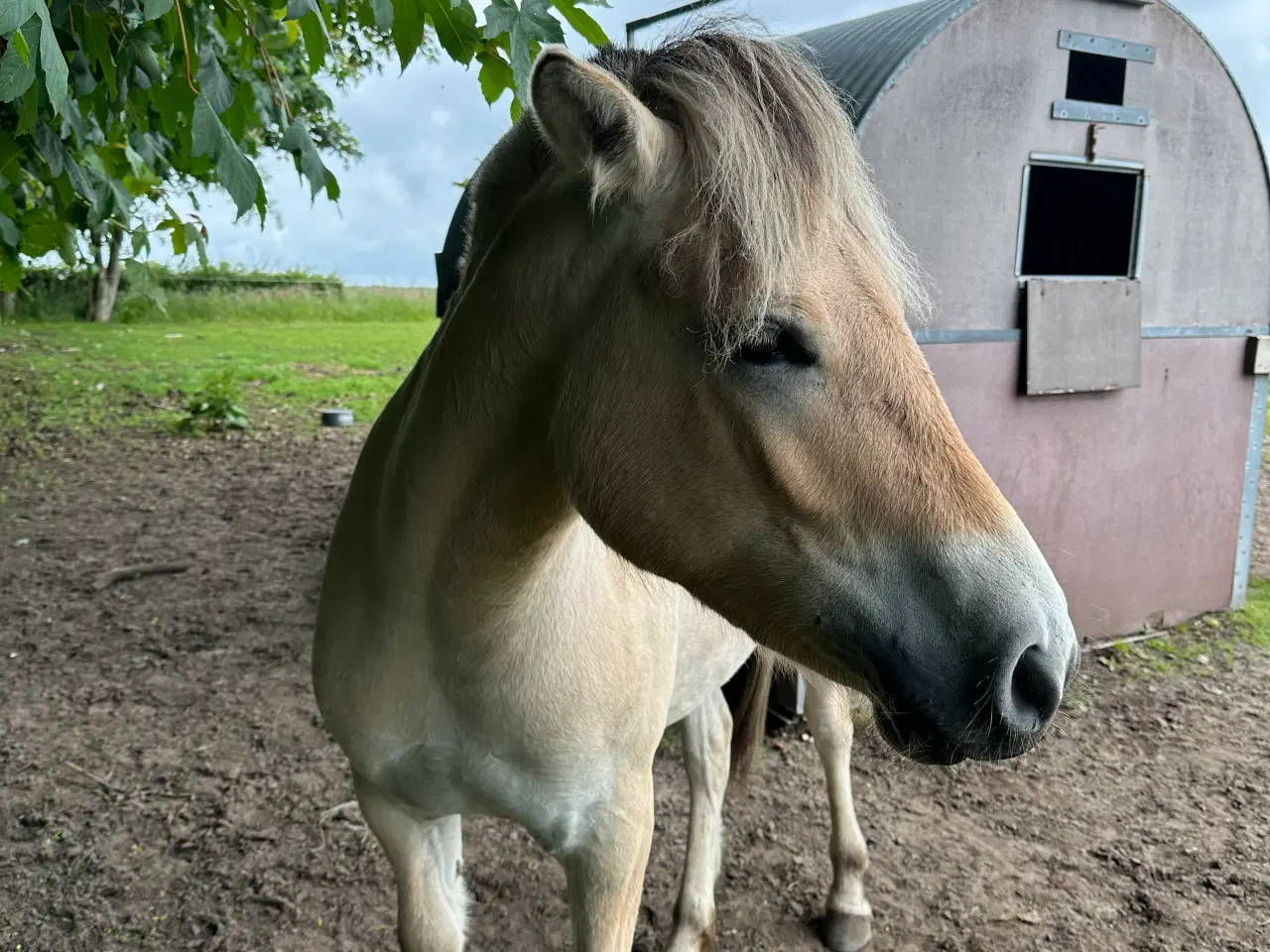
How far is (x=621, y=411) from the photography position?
4.12ft

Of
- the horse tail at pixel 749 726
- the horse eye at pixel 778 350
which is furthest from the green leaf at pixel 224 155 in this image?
the horse tail at pixel 749 726

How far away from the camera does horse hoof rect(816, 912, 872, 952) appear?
2.72 metres

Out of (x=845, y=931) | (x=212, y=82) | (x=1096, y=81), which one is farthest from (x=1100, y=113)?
(x=212, y=82)

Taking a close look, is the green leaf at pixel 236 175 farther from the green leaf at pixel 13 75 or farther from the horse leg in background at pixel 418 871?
the horse leg in background at pixel 418 871

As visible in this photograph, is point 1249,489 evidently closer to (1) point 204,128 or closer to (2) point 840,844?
(2) point 840,844

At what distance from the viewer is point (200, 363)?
40.5 feet

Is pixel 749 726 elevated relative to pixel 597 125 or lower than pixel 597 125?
lower

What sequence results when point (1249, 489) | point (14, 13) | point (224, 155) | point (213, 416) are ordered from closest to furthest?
1. point (14, 13)
2. point (224, 155)
3. point (1249, 489)
4. point (213, 416)

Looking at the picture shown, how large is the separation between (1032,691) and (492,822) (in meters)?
2.58

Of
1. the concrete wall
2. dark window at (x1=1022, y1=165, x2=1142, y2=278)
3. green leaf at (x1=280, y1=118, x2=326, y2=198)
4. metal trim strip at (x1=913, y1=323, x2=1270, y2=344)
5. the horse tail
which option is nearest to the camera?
green leaf at (x1=280, y1=118, x2=326, y2=198)

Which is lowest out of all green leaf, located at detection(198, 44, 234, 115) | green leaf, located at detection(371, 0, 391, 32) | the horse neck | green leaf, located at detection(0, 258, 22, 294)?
the horse neck

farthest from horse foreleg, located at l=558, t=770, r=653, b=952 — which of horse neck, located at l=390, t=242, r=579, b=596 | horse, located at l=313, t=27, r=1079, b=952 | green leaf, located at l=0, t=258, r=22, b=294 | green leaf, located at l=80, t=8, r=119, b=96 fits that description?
green leaf, located at l=0, t=258, r=22, b=294

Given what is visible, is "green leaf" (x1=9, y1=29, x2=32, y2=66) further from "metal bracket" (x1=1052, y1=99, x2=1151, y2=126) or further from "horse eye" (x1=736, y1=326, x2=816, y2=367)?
"metal bracket" (x1=1052, y1=99, x2=1151, y2=126)

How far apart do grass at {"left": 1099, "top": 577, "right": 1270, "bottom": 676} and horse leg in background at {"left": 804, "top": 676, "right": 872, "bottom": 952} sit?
2399 millimetres
